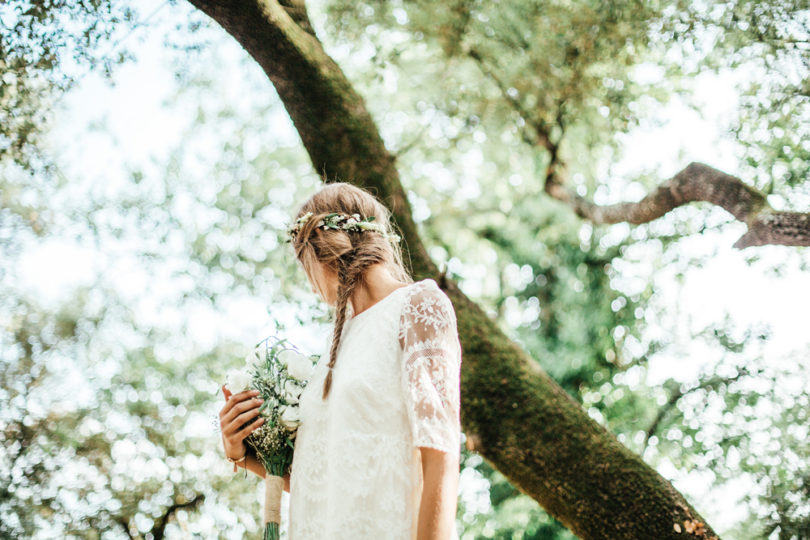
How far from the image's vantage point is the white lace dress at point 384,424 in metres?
2.18

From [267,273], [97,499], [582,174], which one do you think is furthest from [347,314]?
[97,499]

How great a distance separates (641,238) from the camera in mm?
10719

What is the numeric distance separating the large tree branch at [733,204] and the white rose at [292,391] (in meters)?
3.44

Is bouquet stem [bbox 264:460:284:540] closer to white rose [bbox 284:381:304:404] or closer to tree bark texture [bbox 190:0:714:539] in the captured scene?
white rose [bbox 284:381:304:404]

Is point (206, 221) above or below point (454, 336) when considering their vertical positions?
above

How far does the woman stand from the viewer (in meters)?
2.13

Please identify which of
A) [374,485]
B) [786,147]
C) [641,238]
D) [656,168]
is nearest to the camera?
[374,485]

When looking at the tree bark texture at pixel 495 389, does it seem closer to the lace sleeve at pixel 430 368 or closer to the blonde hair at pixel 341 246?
the blonde hair at pixel 341 246

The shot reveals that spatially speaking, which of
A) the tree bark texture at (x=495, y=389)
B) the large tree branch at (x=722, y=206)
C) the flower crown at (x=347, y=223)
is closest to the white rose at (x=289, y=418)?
the flower crown at (x=347, y=223)

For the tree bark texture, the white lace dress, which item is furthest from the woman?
the tree bark texture

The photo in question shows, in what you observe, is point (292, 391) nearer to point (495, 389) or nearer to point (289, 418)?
point (289, 418)

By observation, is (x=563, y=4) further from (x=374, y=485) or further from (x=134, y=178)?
(x=134, y=178)

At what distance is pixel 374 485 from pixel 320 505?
0.99 ft

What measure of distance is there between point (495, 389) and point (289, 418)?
1.95 m
